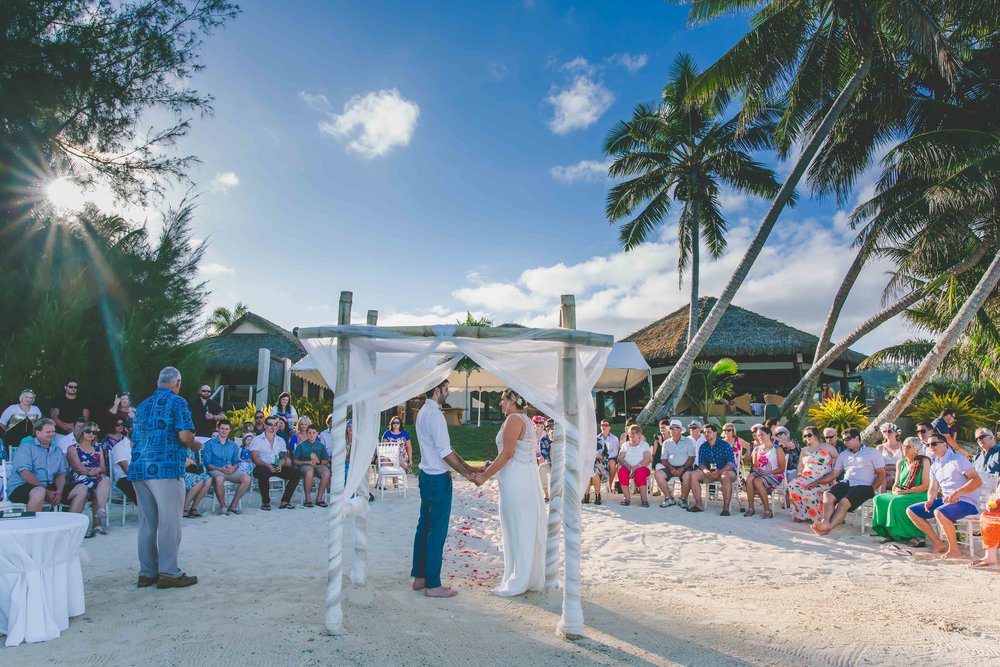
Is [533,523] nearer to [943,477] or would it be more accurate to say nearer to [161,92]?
[943,477]

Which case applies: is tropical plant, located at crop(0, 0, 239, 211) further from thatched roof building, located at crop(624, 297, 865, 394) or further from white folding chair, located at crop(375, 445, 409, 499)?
thatched roof building, located at crop(624, 297, 865, 394)

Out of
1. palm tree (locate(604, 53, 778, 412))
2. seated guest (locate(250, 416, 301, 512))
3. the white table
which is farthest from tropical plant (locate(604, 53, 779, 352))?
the white table

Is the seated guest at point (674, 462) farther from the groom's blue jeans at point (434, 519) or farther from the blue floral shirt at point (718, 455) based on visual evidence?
the groom's blue jeans at point (434, 519)

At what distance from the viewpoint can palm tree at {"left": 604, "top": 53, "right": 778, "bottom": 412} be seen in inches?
757

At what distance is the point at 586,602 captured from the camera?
197 inches

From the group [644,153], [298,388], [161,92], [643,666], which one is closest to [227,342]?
[298,388]

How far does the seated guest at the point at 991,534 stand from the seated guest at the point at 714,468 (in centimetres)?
320

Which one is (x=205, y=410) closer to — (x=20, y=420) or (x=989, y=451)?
(x=20, y=420)

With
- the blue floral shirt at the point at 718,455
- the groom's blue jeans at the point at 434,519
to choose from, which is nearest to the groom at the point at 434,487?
the groom's blue jeans at the point at 434,519

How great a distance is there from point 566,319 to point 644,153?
16.6 meters

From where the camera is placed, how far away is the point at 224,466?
8.66m

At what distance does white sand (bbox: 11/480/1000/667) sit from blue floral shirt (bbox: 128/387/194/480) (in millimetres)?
969

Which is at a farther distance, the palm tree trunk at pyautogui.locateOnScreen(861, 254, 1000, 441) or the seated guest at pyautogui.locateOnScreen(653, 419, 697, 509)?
the palm tree trunk at pyautogui.locateOnScreen(861, 254, 1000, 441)

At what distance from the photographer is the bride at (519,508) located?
5039mm
